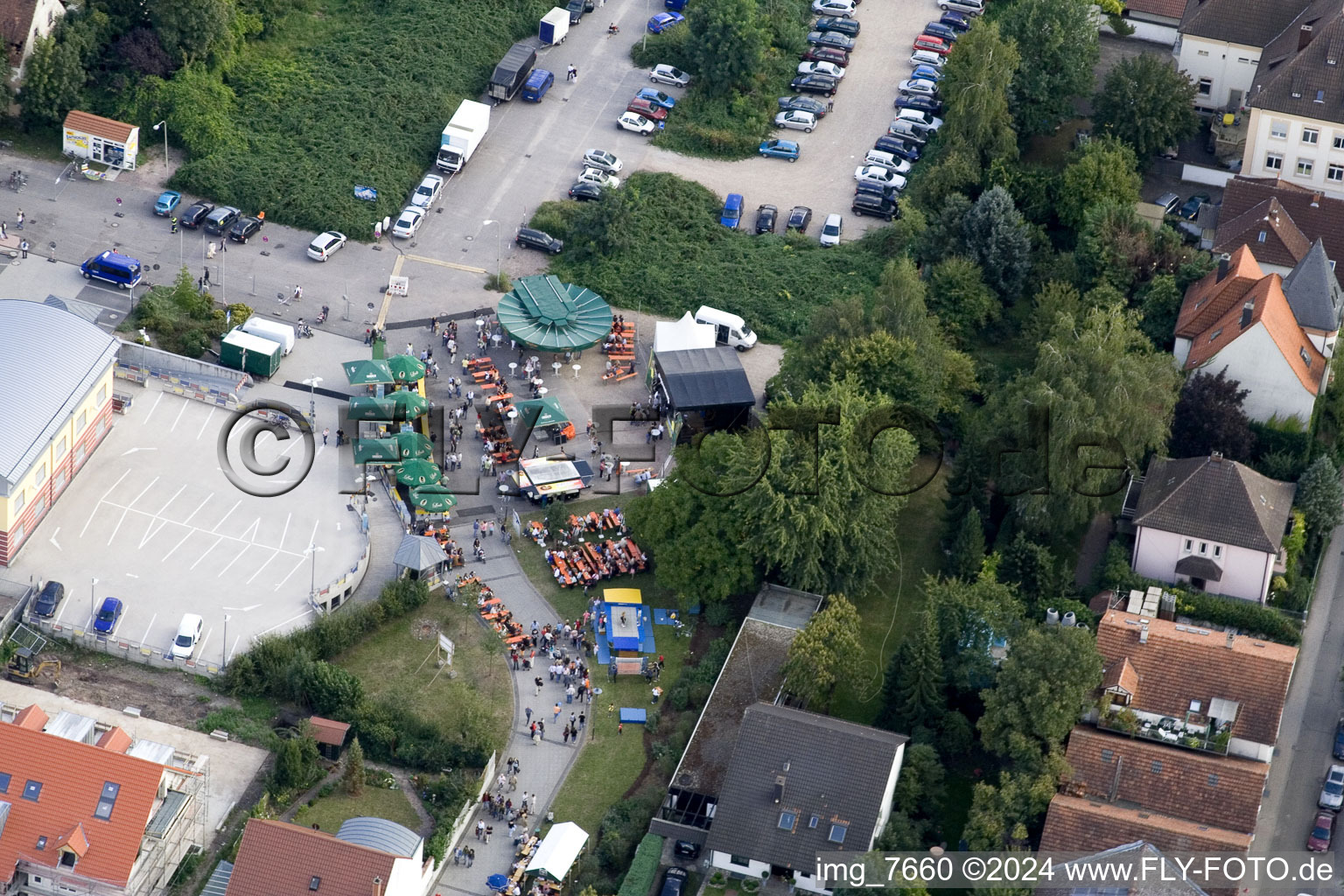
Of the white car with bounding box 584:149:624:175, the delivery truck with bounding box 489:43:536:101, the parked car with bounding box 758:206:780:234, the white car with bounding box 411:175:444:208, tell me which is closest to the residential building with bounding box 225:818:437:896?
the white car with bounding box 411:175:444:208

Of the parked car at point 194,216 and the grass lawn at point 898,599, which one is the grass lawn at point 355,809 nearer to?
the grass lawn at point 898,599

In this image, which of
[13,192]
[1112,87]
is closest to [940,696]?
[1112,87]

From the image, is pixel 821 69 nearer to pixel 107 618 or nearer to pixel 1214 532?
pixel 1214 532

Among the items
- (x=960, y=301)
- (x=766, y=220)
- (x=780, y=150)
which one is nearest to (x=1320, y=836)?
(x=960, y=301)

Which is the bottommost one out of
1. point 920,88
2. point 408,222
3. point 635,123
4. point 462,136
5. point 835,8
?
point 408,222

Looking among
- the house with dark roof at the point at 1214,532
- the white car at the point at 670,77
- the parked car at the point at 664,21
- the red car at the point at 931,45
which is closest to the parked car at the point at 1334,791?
the house with dark roof at the point at 1214,532
